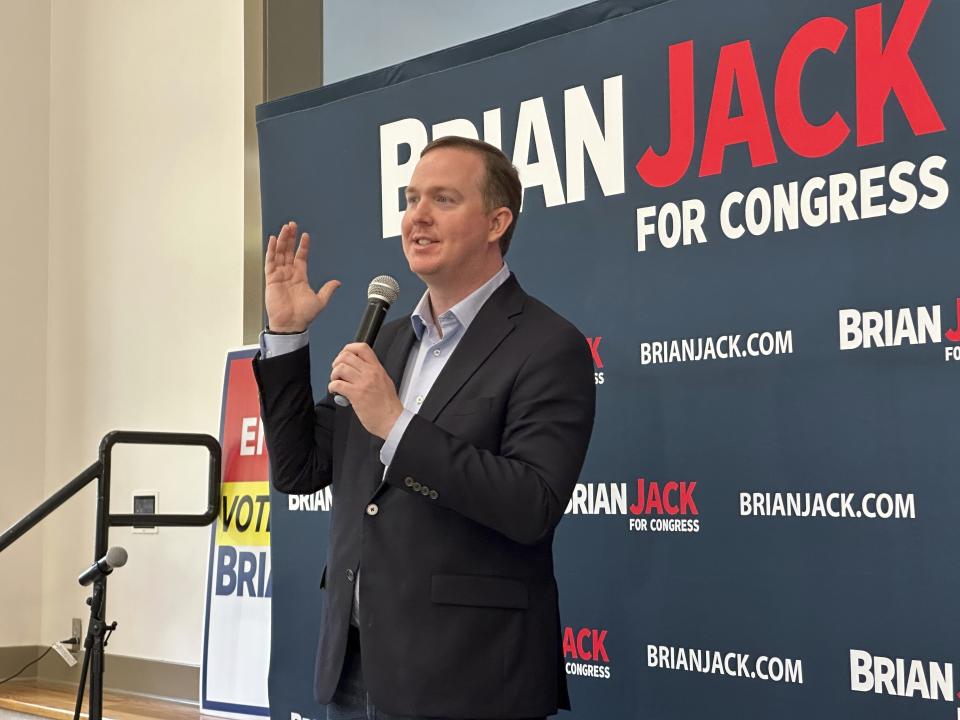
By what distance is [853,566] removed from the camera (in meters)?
2.32

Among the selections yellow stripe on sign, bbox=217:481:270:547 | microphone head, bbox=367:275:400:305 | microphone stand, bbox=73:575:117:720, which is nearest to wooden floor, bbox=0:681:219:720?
yellow stripe on sign, bbox=217:481:270:547

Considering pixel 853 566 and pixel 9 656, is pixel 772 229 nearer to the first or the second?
pixel 853 566

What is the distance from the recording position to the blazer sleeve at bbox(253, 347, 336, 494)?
2072mm

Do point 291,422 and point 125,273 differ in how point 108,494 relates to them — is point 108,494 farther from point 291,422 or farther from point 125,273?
point 291,422

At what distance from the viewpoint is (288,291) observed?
213cm

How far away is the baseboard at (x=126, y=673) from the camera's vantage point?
4.72 metres

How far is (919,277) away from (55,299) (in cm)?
444

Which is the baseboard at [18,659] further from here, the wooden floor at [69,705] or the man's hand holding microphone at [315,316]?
the man's hand holding microphone at [315,316]

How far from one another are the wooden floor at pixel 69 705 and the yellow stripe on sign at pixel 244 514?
0.64 m

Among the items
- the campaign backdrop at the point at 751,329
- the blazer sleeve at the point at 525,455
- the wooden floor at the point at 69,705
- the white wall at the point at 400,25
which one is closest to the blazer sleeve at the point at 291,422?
the blazer sleeve at the point at 525,455

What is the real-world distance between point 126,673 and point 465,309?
11.7ft

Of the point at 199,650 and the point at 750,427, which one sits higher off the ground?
the point at 750,427

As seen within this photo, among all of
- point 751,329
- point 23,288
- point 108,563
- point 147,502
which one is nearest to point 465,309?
point 751,329

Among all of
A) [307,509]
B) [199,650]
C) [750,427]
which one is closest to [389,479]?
[750,427]
